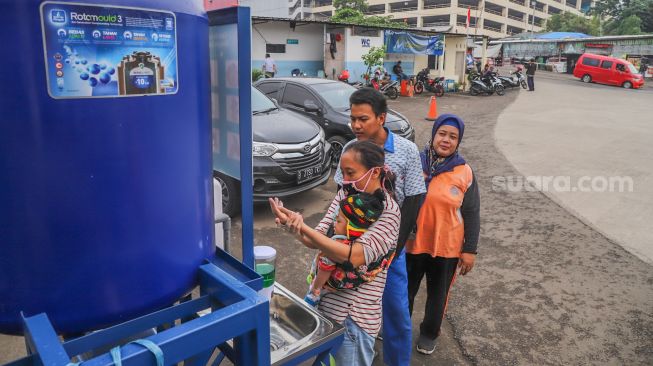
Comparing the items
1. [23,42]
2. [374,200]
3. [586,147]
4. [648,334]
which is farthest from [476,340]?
[586,147]

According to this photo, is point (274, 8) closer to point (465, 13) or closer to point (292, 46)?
point (465, 13)

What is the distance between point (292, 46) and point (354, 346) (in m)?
17.2

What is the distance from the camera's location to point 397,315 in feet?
8.41

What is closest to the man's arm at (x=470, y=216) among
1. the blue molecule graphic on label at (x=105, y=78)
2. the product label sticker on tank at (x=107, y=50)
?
the product label sticker on tank at (x=107, y=50)

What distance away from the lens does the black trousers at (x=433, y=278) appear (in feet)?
9.72

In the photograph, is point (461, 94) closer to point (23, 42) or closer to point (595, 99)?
Result: point (595, 99)

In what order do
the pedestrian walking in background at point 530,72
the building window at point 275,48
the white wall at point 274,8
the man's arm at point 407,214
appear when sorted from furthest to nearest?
the white wall at point 274,8 → the pedestrian walking in background at point 530,72 → the building window at point 275,48 → the man's arm at point 407,214

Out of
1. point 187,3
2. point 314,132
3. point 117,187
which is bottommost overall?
point 314,132

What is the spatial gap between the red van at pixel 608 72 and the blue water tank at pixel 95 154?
1195 inches

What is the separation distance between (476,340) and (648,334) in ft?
4.30

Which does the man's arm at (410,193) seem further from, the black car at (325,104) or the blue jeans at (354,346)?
the black car at (325,104)

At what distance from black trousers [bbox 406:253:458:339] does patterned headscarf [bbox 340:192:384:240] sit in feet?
3.98

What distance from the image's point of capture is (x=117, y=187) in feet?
4.03
